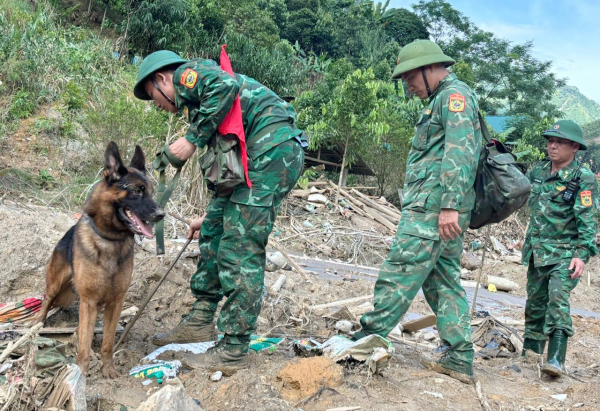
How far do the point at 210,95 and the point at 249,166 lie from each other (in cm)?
55

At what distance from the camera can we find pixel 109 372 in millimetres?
3467

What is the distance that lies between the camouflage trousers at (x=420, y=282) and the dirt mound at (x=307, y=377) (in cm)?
62

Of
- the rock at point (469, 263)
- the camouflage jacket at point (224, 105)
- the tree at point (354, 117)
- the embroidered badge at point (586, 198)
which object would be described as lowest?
→ the rock at point (469, 263)

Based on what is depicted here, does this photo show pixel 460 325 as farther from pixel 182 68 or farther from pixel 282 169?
pixel 182 68

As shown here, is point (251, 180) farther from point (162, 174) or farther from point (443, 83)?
point (443, 83)

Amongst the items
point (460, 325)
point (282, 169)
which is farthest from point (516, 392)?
point (282, 169)

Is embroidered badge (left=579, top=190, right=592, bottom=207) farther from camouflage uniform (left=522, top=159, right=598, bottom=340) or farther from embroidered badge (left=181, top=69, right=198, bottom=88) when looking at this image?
embroidered badge (left=181, top=69, right=198, bottom=88)

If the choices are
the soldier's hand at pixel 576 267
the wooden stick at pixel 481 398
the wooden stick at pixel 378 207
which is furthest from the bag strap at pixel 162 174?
the wooden stick at pixel 378 207

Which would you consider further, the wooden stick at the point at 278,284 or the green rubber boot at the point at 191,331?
the wooden stick at the point at 278,284

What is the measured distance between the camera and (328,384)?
3.24m

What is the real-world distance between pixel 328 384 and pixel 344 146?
13.3 metres

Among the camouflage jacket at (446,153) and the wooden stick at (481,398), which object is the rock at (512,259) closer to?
the camouflage jacket at (446,153)

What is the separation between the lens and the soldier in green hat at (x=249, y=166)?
340cm

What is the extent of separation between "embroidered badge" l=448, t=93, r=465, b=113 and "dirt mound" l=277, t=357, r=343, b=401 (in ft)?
6.46
